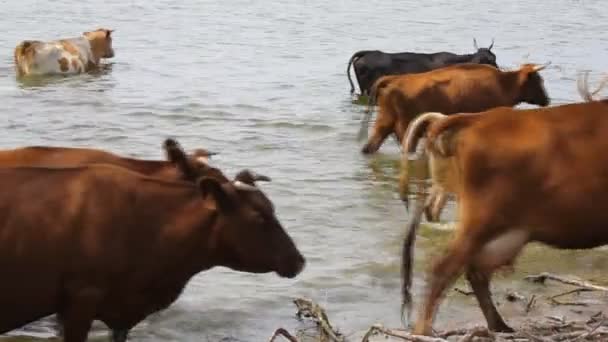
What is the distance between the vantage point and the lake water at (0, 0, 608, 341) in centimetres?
809

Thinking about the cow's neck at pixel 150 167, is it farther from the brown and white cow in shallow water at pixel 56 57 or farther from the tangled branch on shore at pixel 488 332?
the brown and white cow in shallow water at pixel 56 57

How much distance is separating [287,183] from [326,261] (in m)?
2.71

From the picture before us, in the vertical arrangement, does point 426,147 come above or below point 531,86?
above

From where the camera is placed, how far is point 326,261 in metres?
8.96

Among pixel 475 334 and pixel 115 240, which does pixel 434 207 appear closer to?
pixel 475 334

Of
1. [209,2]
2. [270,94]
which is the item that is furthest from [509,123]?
[209,2]

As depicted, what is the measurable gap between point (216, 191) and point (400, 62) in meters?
10.9

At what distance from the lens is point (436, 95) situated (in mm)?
12523

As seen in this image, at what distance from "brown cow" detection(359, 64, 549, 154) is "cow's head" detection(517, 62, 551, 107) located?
460mm

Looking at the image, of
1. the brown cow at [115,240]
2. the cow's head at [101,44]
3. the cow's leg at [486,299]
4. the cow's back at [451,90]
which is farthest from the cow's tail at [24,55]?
the cow's leg at [486,299]

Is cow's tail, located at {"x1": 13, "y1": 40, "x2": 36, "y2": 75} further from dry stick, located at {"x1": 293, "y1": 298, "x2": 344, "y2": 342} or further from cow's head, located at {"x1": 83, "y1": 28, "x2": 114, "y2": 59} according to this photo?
dry stick, located at {"x1": 293, "y1": 298, "x2": 344, "y2": 342}

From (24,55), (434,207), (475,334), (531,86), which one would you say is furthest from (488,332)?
(24,55)

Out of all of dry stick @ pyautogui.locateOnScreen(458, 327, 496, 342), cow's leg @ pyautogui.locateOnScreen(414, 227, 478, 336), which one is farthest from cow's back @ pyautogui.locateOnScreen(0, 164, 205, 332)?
dry stick @ pyautogui.locateOnScreen(458, 327, 496, 342)

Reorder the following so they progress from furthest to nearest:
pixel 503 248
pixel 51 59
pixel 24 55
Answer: pixel 51 59 < pixel 24 55 < pixel 503 248
